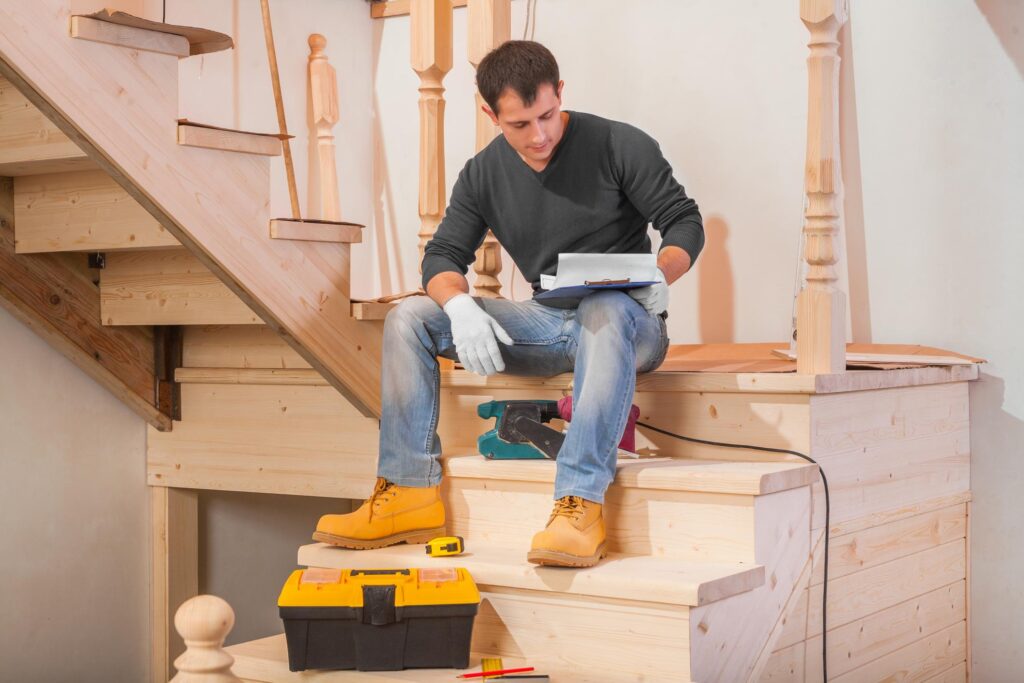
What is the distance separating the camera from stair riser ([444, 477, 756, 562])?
77.1 inches

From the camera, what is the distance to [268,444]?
10.8 feet

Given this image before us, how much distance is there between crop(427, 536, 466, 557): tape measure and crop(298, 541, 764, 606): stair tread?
10 millimetres

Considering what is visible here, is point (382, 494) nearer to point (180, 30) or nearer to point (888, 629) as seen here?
point (180, 30)

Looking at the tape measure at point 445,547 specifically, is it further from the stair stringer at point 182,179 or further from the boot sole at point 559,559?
the stair stringer at point 182,179

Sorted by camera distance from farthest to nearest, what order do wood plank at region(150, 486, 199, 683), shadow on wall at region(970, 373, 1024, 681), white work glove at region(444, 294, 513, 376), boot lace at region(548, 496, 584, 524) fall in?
wood plank at region(150, 486, 199, 683)
shadow on wall at region(970, 373, 1024, 681)
white work glove at region(444, 294, 513, 376)
boot lace at region(548, 496, 584, 524)

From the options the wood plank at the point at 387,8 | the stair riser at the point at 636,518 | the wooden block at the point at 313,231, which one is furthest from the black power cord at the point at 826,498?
the wood plank at the point at 387,8

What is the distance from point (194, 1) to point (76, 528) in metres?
1.57

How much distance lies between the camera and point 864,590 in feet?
7.76

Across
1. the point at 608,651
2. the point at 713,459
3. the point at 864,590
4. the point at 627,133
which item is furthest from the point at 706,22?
the point at 608,651

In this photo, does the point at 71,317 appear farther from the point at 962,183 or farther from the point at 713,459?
the point at 962,183

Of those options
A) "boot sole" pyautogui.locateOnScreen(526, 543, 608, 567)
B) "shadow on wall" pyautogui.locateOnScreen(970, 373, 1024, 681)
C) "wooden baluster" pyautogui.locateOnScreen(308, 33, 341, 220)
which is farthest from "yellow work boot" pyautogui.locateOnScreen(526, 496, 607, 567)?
"wooden baluster" pyautogui.locateOnScreen(308, 33, 341, 220)

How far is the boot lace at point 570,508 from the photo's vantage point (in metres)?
1.92

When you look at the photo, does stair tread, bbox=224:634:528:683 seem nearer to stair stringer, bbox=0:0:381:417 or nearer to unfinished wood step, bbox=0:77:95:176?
stair stringer, bbox=0:0:381:417

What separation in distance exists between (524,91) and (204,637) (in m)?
1.16
